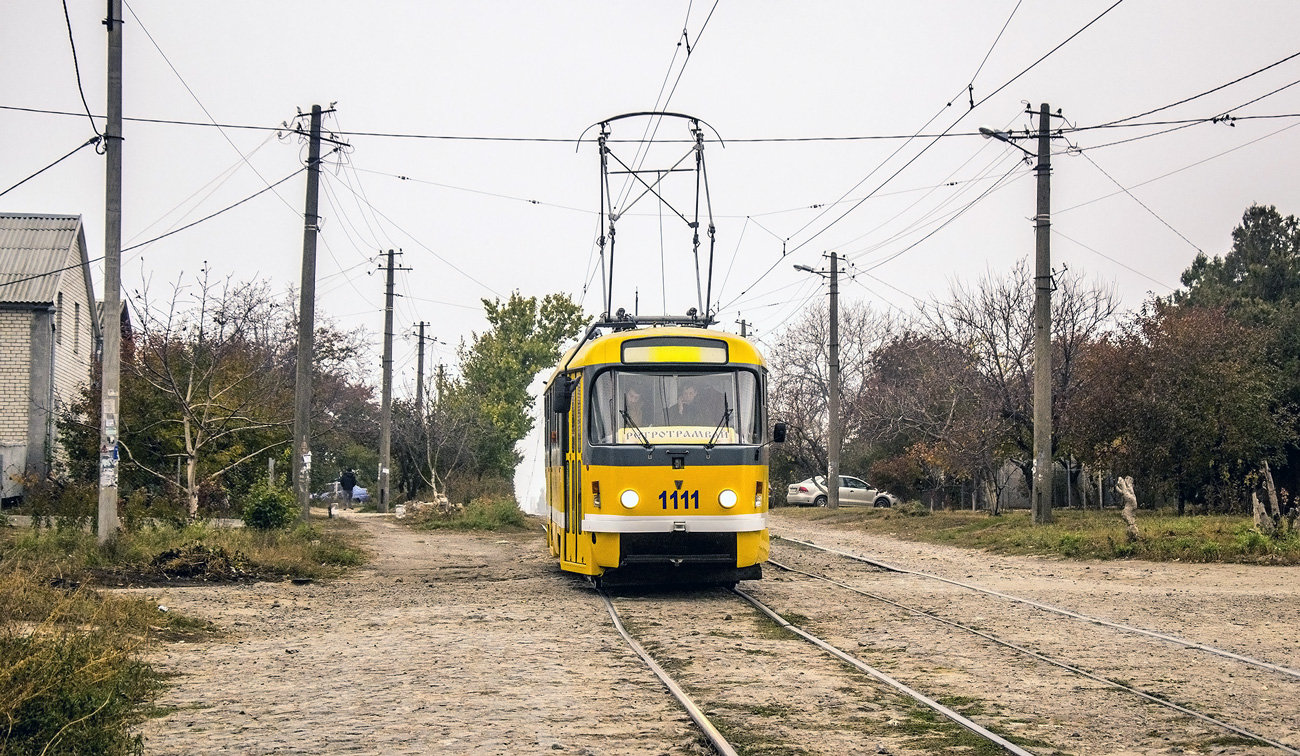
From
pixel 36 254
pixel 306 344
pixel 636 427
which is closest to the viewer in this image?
pixel 636 427

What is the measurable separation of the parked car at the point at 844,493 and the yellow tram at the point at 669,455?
34195 mm

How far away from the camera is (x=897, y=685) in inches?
390

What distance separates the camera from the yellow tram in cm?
1599

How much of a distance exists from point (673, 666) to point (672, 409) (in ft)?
18.7

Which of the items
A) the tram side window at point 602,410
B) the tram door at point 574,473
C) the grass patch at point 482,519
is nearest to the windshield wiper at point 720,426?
the tram side window at point 602,410

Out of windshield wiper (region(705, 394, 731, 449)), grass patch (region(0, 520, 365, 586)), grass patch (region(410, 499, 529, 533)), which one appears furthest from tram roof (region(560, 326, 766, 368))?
grass patch (region(410, 499, 529, 533))

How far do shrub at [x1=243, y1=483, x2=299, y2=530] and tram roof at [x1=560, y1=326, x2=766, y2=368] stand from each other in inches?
362

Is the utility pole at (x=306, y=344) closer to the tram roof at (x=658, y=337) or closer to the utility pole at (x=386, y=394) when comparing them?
the tram roof at (x=658, y=337)

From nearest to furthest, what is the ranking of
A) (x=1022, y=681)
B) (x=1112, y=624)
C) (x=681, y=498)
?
(x=1022, y=681)
(x=1112, y=624)
(x=681, y=498)

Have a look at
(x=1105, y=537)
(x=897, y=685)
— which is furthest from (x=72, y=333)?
(x=897, y=685)

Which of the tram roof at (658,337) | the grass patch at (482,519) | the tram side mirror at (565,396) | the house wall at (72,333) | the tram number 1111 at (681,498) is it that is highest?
the house wall at (72,333)

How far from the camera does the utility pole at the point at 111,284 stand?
1889 cm

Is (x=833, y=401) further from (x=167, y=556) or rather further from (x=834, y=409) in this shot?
(x=167, y=556)

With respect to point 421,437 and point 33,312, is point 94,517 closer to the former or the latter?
point 33,312
